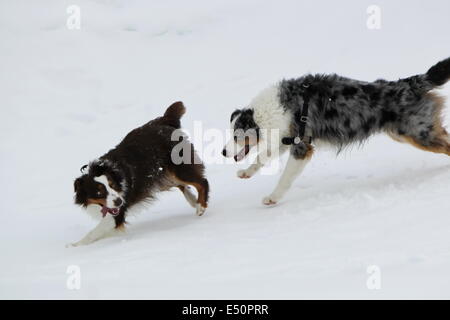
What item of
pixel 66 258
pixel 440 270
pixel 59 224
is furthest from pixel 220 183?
pixel 440 270

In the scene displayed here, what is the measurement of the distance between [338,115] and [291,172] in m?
0.75

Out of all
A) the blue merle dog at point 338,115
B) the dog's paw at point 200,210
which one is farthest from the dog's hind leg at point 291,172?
the dog's paw at point 200,210

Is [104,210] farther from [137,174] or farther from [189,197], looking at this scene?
[189,197]

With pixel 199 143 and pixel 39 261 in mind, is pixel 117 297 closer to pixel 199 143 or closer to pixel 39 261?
pixel 39 261

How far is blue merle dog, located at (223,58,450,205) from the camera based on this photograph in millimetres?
5719

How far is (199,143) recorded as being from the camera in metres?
8.41

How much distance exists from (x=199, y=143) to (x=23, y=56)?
4647 millimetres

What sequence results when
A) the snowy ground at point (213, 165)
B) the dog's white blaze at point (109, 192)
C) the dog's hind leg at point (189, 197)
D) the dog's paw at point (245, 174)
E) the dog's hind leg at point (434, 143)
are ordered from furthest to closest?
1. the dog's hind leg at point (189, 197)
2. the dog's paw at point (245, 174)
3. the dog's hind leg at point (434, 143)
4. the dog's white blaze at point (109, 192)
5. the snowy ground at point (213, 165)

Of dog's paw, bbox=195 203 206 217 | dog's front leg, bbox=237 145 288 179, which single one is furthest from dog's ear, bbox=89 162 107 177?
dog's front leg, bbox=237 145 288 179

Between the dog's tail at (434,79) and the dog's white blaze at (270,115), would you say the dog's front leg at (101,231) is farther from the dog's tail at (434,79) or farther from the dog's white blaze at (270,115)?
the dog's tail at (434,79)

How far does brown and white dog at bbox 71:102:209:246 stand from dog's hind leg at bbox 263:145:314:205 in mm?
746

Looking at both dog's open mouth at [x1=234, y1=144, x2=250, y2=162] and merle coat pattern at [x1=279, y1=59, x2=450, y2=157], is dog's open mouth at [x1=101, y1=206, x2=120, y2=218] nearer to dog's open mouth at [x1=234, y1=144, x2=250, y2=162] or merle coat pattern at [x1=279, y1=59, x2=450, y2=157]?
dog's open mouth at [x1=234, y1=144, x2=250, y2=162]

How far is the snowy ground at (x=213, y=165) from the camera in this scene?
3857 millimetres

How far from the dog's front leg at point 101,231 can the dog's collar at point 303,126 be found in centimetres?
190
